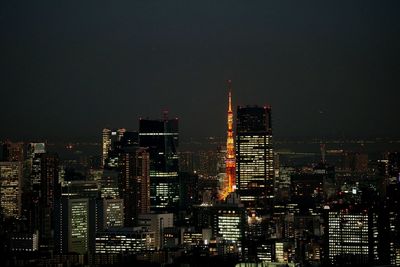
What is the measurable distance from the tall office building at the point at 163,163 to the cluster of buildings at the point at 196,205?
0.10ft

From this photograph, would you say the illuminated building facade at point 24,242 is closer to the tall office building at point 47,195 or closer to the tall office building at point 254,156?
the tall office building at point 47,195

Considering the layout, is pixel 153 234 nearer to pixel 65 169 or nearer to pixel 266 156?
pixel 65 169

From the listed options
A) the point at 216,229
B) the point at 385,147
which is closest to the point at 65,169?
the point at 216,229

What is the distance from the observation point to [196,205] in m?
17.4

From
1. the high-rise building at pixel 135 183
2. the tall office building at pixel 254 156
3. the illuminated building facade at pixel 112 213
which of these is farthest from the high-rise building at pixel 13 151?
the tall office building at pixel 254 156

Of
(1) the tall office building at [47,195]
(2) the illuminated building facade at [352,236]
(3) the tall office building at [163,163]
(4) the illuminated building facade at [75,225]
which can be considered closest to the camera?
(2) the illuminated building facade at [352,236]

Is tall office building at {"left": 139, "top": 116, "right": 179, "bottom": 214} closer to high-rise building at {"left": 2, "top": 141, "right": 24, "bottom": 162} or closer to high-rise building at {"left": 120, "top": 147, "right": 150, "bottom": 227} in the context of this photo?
high-rise building at {"left": 120, "top": 147, "right": 150, "bottom": 227}

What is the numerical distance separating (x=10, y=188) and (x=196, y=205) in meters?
2.90

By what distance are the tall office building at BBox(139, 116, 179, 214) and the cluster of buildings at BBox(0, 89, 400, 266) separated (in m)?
0.03

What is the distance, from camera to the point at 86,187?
16.4 meters

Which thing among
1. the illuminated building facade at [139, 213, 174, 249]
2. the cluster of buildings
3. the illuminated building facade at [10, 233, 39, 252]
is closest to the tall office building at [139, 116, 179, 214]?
the cluster of buildings

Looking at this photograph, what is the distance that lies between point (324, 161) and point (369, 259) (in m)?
1.68

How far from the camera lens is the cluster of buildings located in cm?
1316

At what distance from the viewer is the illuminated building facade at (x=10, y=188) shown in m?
15.5
